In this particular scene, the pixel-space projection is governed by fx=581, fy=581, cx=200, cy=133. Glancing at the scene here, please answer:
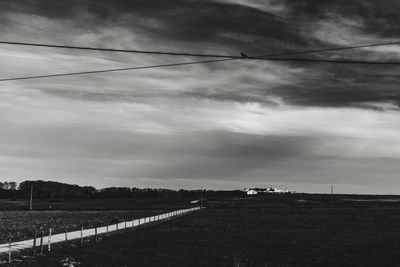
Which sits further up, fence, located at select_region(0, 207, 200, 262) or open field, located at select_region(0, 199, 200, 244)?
fence, located at select_region(0, 207, 200, 262)

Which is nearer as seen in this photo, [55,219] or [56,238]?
[56,238]

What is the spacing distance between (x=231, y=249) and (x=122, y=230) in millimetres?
18887

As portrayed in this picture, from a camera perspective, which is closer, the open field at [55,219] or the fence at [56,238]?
the fence at [56,238]

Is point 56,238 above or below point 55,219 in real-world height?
above

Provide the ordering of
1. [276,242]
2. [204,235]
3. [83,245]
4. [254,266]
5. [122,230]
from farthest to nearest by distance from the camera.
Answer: [122,230] → [204,235] → [276,242] → [83,245] → [254,266]

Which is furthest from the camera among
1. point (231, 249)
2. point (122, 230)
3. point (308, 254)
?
point (122, 230)

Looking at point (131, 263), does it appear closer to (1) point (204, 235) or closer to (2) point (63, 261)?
(2) point (63, 261)

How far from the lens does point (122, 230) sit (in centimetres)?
4803

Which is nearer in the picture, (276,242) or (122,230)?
(276,242)

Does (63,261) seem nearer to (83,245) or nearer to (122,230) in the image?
(83,245)

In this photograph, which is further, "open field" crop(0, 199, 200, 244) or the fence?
"open field" crop(0, 199, 200, 244)

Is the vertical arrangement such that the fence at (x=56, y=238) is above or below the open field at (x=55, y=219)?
above

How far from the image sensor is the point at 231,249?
31.1 m

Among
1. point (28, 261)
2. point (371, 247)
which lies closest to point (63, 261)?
point (28, 261)
